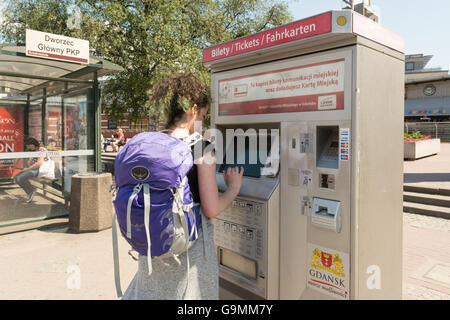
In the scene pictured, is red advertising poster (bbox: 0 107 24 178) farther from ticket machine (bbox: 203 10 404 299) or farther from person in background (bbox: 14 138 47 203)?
ticket machine (bbox: 203 10 404 299)

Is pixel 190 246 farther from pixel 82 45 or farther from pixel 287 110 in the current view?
pixel 82 45

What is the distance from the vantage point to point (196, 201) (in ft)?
5.48

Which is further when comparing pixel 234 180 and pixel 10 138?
pixel 10 138

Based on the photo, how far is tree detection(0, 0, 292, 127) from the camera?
1002cm

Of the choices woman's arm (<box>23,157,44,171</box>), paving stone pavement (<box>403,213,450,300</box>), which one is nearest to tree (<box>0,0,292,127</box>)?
woman's arm (<box>23,157,44,171</box>)

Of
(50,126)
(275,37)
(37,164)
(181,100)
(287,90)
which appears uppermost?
(275,37)

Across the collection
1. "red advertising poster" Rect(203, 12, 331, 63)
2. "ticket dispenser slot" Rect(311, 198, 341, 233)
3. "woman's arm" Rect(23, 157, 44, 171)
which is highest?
"red advertising poster" Rect(203, 12, 331, 63)

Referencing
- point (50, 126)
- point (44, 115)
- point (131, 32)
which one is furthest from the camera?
point (131, 32)

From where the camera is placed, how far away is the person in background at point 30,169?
18.9 ft

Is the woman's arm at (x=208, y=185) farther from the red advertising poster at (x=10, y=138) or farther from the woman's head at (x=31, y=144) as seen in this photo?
the woman's head at (x=31, y=144)

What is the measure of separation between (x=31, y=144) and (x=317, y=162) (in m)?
5.33

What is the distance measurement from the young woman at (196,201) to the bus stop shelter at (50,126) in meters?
3.74

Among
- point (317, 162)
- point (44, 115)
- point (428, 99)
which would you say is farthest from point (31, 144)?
point (428, 99)

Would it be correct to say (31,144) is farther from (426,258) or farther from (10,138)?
(426,258)
